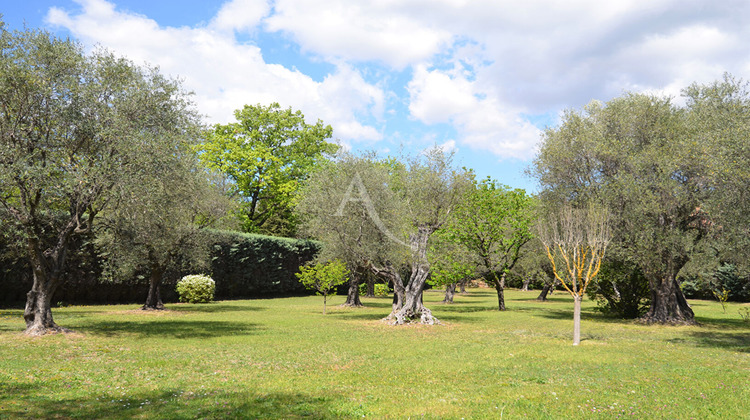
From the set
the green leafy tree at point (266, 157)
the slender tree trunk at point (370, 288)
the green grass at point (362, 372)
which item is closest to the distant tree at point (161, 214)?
the green grass at point (362, 372)

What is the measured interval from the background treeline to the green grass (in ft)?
20.3

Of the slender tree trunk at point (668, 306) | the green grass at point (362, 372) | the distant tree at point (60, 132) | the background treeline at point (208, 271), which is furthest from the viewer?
the background treeline at point (208, 271)

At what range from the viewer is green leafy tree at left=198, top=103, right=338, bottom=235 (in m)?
46.7

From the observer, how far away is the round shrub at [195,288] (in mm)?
32562

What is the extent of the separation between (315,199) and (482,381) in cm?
1578

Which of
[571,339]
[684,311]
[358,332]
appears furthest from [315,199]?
[684,311]

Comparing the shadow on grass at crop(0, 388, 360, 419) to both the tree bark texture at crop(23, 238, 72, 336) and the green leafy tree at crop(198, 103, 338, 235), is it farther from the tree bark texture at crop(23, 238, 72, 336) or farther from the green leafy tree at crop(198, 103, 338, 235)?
the green leafy tree at crop(198, 103, 338, 235)

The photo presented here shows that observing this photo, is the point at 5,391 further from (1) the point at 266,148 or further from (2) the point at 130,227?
(1) the point at 266,148

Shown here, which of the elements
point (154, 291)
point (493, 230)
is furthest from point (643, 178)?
point (154, 291)

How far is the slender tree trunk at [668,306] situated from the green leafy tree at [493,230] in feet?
28.6

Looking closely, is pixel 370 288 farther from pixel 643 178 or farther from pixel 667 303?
pixel 643 178

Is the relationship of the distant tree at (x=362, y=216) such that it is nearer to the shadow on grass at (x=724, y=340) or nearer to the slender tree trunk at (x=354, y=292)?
the slender tree trunk at (x=354, y=292)

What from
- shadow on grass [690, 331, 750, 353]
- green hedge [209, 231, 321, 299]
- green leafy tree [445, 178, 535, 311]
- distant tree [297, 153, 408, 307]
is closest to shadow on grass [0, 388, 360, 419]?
distant tree [297, 153, 408, 307]

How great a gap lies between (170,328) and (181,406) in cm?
1264
